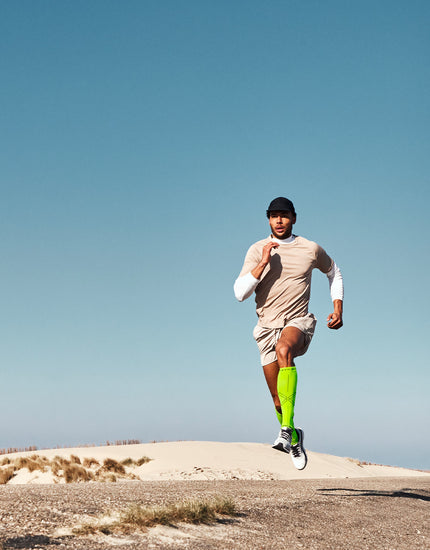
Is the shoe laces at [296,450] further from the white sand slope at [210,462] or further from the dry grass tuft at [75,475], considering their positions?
the dry grass tuft at [75,475]

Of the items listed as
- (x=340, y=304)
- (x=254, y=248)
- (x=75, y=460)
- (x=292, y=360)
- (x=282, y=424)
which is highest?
(x=254, y=248)

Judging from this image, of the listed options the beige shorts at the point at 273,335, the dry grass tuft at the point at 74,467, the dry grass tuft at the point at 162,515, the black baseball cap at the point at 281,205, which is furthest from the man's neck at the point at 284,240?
the dry grass tuft at the point at 74,467

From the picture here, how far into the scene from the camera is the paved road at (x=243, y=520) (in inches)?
157

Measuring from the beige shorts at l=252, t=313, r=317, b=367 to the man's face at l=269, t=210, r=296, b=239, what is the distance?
1139mm

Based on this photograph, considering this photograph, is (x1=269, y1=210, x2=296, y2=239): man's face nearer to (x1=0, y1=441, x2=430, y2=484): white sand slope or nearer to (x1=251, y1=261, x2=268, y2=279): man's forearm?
(x1=251, y1=261, x2=268, y2=279): man's forearm

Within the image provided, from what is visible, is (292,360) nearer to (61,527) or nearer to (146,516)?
(146,516)

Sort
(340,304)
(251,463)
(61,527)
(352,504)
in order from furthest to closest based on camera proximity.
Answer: (251,463)
(340,304)
(352,504)
(61,527)

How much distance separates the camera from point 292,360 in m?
7.27

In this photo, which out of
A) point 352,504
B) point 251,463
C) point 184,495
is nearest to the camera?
point 184,495

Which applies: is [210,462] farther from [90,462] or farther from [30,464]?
[30,464]

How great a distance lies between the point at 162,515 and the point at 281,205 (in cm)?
432

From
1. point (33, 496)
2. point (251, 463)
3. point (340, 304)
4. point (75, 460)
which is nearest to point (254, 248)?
point (340, 304)

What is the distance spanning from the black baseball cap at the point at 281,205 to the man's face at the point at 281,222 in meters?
0.07

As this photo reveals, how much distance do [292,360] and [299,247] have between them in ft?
5.10
